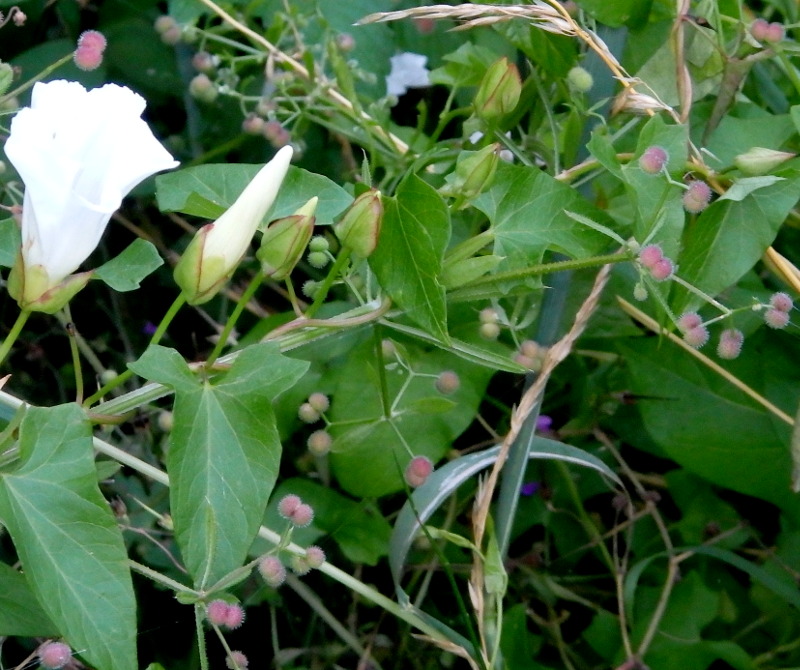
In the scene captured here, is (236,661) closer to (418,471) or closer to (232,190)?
(418,471)

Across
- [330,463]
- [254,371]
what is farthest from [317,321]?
[330,463]

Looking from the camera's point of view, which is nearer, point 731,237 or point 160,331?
point 160,331

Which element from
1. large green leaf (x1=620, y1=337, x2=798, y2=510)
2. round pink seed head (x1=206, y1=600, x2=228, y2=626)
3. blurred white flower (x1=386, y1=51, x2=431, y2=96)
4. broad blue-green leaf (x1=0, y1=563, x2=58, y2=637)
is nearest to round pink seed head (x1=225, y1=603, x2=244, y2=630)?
round pink seed head (x1=206, y1=600, x2=228, y2=626)

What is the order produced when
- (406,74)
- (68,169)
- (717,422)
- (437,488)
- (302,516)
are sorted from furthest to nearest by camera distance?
1. (406,74)
2. (717,422)
3. (437,488)
4. (302,516)
5. (68,169)

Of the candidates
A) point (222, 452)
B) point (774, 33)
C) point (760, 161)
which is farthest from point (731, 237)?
point (222, 452)

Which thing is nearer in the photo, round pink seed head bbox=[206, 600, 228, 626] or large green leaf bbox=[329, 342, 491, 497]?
round pink seed head bbox=[206, 600, 228, 626]

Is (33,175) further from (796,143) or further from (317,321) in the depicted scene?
(796,143)

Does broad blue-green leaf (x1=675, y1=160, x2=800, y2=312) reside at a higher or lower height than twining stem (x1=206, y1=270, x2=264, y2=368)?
lower

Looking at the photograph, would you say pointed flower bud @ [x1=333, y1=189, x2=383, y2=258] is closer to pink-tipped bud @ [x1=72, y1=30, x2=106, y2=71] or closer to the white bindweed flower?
the white bindweed flower
